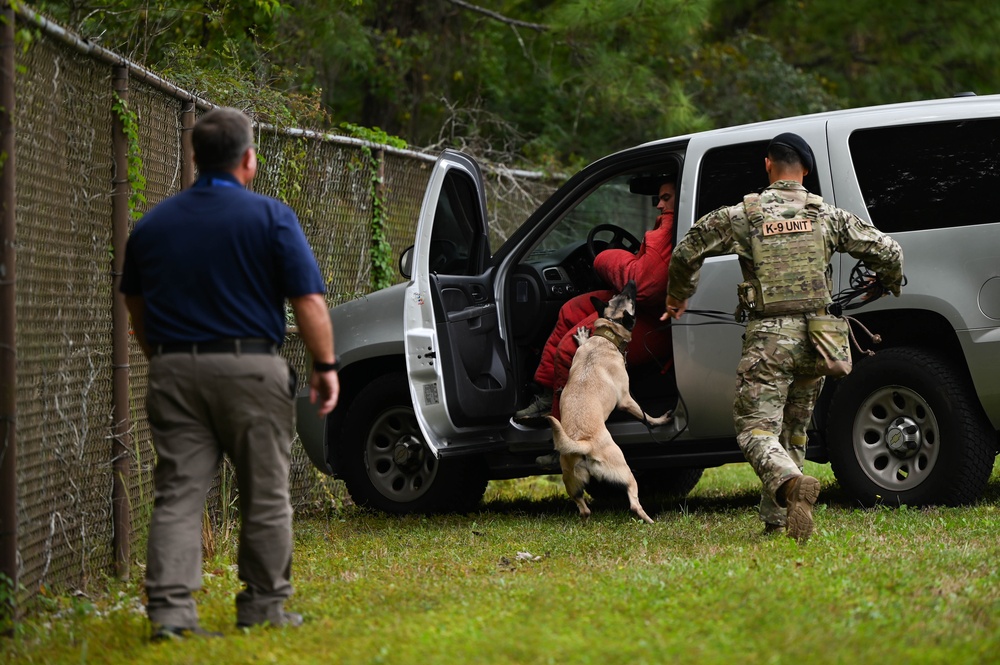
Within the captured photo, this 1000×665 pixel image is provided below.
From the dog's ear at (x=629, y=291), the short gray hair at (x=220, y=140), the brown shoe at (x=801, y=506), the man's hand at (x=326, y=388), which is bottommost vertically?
the brown shoe at (x=801, y=506)

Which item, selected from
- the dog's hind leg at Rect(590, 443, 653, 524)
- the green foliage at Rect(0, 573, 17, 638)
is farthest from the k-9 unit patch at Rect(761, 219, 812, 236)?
the green foliage at Rect(0, 573, 17, 638)

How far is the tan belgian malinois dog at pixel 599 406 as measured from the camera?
653 cm

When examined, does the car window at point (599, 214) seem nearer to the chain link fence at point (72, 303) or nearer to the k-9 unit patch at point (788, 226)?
the k-9 unit patch at point (788, 226)

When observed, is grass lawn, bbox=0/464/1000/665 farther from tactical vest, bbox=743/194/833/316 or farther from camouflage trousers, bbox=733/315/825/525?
tactical vest, bbox=743/194/833/316

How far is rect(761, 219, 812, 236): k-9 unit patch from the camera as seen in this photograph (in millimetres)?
5770

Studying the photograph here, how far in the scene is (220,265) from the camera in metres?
4.15

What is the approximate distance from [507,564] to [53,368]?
2136 millimetres

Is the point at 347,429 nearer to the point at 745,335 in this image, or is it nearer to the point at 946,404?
the point at 745,335

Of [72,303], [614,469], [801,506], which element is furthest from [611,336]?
[72,303]

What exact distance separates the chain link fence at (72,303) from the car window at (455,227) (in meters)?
1.47

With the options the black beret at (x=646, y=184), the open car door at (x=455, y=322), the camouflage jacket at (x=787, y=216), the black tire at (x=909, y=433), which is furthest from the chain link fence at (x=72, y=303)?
the black tire at (x=909, y=433)

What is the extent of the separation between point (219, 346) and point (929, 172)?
3.88 meters

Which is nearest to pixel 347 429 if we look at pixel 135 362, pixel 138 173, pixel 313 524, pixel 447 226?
pixel 313 524

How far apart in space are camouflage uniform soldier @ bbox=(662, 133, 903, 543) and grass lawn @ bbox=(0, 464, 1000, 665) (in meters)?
0.49
